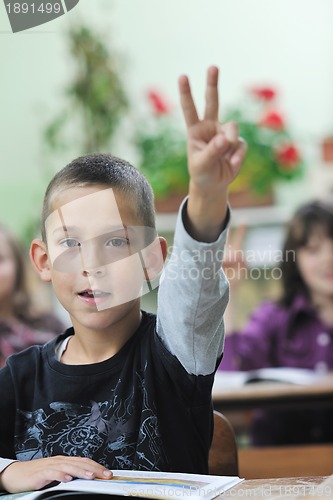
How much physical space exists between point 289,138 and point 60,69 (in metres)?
0.91

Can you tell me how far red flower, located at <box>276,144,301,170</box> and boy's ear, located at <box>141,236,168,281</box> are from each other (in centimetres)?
226

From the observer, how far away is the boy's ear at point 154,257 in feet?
3.30

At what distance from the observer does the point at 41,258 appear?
1.04m

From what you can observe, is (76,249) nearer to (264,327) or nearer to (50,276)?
(50,276)

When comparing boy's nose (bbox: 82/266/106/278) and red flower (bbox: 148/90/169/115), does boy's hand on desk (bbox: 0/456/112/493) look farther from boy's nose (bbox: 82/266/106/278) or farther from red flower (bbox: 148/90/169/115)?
red flower (bbox: 148/90/169/115)

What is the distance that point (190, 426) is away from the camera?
94 centimetres

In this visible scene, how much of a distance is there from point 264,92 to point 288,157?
260 millimetres

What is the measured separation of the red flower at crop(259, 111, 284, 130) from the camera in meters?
3.21

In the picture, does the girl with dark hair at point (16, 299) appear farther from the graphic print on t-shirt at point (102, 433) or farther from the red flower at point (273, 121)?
the graphic print on t-shirt at point (102, 433)

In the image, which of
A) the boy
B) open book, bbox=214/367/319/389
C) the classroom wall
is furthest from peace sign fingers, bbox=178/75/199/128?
the classroom wall

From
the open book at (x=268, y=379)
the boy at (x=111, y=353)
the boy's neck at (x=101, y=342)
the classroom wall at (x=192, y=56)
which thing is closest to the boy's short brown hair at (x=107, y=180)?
the boy at (x=111, y=353)

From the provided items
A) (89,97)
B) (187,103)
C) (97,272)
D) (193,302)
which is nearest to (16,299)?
(89,97)

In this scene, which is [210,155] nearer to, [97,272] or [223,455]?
[97,272]

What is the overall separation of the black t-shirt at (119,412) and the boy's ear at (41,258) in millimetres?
119
